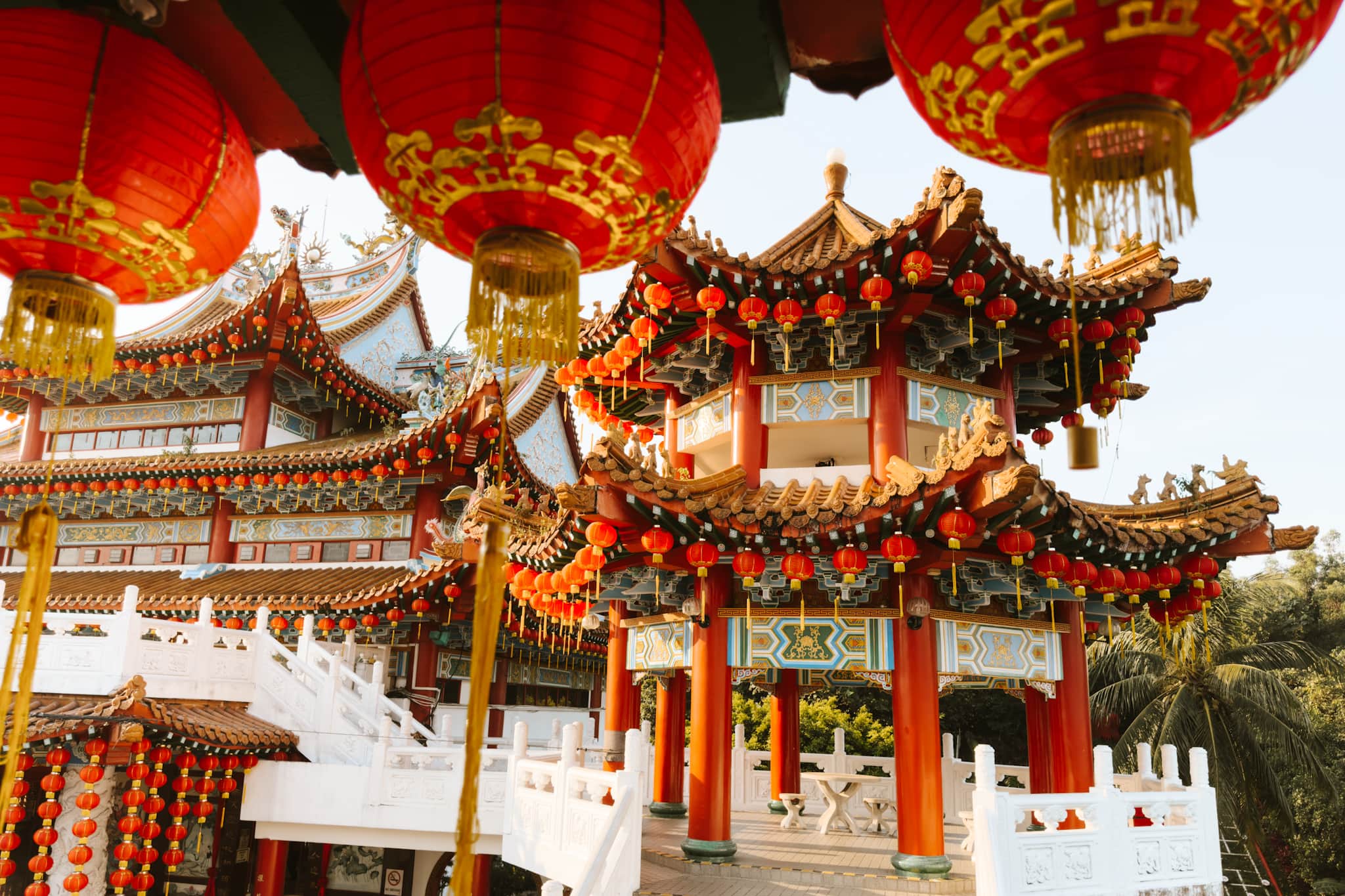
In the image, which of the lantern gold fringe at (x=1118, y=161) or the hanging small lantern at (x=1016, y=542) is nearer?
the lantern gold fringe at (x=1118, y=161)

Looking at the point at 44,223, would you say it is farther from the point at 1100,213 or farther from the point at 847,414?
the point at 847,414

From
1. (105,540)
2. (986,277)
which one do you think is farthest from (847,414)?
(105,540)

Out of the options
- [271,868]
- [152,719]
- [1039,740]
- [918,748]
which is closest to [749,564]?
[918,748]

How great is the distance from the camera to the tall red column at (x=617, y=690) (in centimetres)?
963

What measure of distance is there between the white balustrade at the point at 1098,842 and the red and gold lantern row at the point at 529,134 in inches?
196

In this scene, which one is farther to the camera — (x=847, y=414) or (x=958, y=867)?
(x=847, y=414)

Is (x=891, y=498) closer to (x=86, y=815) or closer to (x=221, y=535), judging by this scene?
(x=86, y=815)

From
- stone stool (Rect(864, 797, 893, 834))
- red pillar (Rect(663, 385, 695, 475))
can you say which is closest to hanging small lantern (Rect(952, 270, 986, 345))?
red pillar (Rect(663, 385, 695, 475))

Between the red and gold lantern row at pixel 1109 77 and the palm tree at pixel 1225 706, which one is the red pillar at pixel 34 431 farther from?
the palm tree at pixel 1225 706

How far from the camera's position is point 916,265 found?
7.32m

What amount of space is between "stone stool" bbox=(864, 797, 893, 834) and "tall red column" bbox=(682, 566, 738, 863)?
3045 millimetres

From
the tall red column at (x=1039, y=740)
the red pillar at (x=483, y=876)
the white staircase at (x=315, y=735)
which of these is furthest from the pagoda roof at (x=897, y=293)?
the red pillar at (x=483, y=876)

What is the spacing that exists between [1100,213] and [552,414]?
59.6 feet

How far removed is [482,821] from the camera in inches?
383
